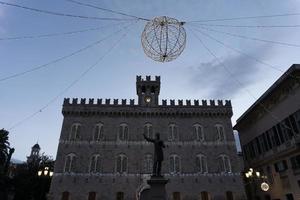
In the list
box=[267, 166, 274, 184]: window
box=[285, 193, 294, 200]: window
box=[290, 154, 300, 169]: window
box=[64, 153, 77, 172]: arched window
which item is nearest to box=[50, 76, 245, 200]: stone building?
box=[64, 153, 77, 172]: arched window

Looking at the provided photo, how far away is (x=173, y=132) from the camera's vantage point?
29.0 meters

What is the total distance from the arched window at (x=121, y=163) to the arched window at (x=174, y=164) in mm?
5210

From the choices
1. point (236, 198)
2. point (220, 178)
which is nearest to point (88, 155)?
point (220, 178)

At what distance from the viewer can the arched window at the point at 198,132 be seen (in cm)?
2857

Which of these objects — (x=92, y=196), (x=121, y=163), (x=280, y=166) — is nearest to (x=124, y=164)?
(x=121, y=163)

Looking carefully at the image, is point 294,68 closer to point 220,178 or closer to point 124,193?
point 220,178

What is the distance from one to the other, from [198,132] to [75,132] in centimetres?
1463

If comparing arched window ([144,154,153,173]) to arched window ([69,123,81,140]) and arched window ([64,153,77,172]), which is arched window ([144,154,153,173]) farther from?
arched window ([69,123,81,140])

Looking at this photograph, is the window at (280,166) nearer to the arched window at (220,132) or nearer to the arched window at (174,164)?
the arched window at (220,132)

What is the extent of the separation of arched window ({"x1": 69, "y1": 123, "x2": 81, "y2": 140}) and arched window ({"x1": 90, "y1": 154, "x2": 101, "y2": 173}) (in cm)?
310

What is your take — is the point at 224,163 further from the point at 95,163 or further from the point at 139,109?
the point at 95,163

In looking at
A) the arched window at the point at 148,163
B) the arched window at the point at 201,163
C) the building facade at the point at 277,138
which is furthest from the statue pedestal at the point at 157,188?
the arched window at the point at 201,163

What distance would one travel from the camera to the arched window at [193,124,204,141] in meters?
28.6

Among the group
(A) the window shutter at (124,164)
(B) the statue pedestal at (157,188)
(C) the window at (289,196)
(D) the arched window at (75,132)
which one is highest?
(D) the arched window at (75,132)
